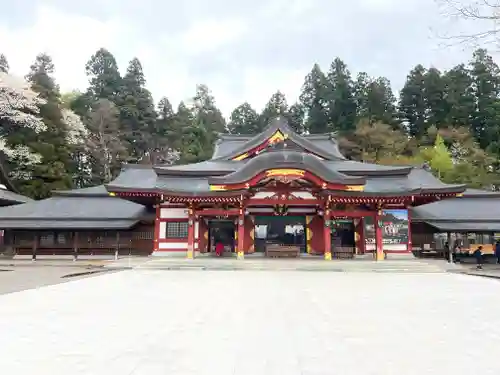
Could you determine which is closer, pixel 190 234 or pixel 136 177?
pixel 190 234

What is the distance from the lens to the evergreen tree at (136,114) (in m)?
53.5

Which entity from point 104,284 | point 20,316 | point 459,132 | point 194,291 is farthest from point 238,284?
point 459,132

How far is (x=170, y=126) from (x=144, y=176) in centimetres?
3374

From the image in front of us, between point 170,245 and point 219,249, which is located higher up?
point 170,245

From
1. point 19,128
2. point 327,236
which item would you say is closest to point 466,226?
point 327,236

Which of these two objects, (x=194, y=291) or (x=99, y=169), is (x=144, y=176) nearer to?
(x=194, y=291)

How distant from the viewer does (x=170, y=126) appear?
192 ft

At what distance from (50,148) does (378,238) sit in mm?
Result: 29906

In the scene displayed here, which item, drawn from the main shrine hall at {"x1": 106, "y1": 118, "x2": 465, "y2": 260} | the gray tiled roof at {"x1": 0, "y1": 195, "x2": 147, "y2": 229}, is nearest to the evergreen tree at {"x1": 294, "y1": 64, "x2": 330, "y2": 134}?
the main shrine hall at {"x1": 106, "y1": 118, "x2": 465, "y2": 260}

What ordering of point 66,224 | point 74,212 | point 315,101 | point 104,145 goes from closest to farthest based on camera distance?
point 66,224 → point 74,212 → point 104,145 → point 315,101

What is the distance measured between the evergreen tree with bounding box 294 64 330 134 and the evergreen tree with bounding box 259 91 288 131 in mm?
3605

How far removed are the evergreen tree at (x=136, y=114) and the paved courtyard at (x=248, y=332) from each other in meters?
44.0

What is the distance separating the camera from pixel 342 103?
62969 millimetres

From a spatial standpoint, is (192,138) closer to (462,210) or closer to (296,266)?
(462,210)
